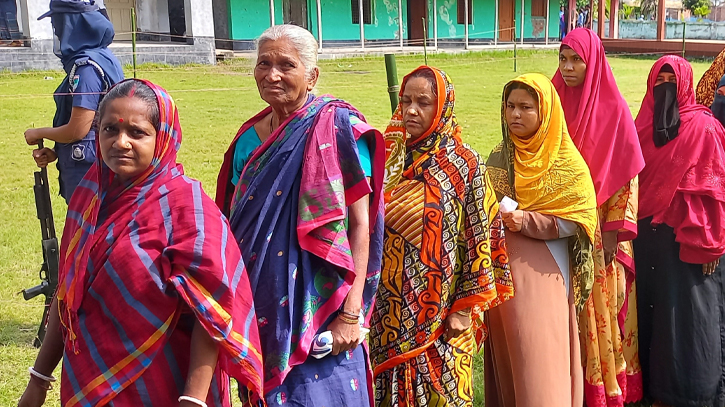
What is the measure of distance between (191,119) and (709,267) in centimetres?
865

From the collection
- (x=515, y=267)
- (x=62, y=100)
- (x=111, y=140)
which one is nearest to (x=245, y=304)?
(x=111, y=140)

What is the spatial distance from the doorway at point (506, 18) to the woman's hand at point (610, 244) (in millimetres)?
22989

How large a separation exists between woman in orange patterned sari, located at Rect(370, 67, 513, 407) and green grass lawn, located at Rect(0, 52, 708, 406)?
124 centimetres

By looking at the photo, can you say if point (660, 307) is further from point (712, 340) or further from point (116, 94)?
point (116, 94)

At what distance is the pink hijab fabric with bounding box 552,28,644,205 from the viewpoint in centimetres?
365

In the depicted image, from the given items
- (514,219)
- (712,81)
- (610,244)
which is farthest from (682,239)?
(712,81)

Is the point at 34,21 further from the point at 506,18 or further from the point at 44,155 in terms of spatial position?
the point at 506,18

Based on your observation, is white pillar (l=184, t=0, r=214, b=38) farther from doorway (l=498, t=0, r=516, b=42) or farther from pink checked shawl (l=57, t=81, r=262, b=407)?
pink checked shawl (l=57, t=81, r=262, b=407)

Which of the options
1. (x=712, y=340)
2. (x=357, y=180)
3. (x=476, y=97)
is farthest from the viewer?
(x=476, y=97)

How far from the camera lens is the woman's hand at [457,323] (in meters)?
2.89

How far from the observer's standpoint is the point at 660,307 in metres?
4.02

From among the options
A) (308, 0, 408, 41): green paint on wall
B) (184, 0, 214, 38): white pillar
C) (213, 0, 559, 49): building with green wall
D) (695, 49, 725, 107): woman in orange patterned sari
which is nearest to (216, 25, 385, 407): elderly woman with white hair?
(695, 49, 725, 107): woman in orange patterned sari

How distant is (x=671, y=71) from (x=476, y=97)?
9.83 metres

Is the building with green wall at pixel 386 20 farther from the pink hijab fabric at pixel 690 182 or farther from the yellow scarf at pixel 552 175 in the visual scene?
the yellow scarf at pixel 552 175
